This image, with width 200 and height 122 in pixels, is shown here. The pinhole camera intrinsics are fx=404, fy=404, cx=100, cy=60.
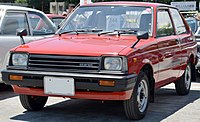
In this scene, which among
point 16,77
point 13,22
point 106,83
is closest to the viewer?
point 106,83

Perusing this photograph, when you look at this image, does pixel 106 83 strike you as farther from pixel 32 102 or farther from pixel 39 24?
pixel 39 24

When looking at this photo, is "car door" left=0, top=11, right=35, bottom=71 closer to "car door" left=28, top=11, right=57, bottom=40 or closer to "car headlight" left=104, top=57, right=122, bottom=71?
"car door" left=28, top=11, right=57, bottom=40

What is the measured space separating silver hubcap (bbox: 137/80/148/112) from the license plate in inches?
39.4

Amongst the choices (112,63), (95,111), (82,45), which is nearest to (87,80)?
(112,63)

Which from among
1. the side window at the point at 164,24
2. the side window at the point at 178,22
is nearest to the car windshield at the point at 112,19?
the side window at the point at 164,24

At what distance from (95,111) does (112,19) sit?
1441mm

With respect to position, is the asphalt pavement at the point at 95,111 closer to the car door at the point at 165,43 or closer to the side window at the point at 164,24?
the car door at the point at 165,43

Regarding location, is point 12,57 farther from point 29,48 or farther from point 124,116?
point 124,116

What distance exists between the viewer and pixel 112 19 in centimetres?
626

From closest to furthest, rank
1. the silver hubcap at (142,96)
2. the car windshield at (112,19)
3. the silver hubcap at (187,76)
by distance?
the silver hubcap at (142,96) → the car windshield at (112,19) → the silver hubcap at (187,76)

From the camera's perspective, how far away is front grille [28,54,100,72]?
199 inches

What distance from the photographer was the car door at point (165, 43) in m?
6.23

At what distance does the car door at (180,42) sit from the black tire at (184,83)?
0.86 feet

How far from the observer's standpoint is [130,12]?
634 cm
